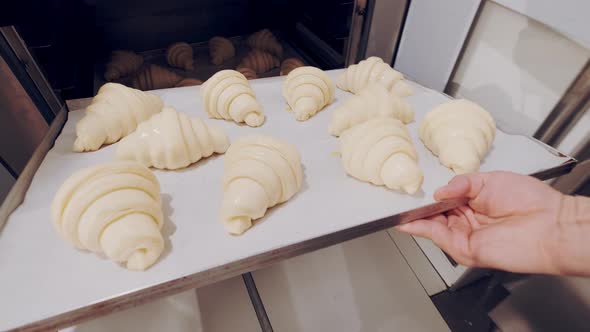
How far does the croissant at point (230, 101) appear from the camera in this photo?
0.91 meters

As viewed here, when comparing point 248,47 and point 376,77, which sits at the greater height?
point 376,77

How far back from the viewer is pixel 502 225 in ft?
2.24

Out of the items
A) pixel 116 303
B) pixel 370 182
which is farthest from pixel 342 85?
pixel 116 303

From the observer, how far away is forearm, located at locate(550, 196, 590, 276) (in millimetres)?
590

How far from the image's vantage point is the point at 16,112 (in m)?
0.92

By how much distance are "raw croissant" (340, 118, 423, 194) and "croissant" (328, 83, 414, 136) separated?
95 mm

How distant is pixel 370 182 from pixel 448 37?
620 mm

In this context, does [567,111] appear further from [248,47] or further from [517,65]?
[248,47]

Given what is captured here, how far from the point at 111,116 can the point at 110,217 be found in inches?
15.4

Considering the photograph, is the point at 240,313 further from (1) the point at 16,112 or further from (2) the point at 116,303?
(1) the point at 16,112

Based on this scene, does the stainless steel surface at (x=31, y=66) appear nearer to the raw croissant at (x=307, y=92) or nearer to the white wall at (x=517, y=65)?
the raw croissant at (x=307, y=92)

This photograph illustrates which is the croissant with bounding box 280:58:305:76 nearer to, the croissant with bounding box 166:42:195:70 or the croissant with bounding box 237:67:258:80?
the croissant with bounding box 237:67:258:80

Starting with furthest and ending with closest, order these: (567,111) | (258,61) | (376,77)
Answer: (258,61)
(376,77)
(567,111)

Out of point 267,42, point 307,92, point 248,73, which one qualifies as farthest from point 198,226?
point 267,42
